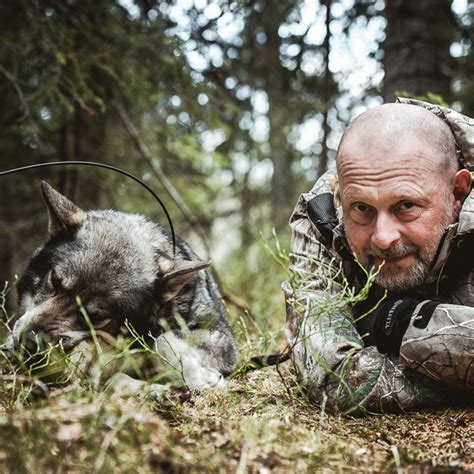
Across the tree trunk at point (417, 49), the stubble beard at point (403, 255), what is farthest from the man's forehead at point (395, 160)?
the tree trunk at point (417, 49)

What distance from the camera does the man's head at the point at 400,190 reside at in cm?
316

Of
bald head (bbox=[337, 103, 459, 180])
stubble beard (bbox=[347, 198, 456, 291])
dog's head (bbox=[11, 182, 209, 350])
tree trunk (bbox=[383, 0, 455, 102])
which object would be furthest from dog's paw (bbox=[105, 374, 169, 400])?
tree trunk (bbox=[383, 0, 455, 102])

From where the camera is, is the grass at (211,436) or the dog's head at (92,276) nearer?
the grass at (211,436)

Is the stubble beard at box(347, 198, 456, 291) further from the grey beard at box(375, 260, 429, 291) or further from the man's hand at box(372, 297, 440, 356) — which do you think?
the man's hand at box(372, 297, 440, 356)

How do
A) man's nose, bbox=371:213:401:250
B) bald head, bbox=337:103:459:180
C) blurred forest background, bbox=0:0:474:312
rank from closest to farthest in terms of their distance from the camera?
man's nose, bbox=371:213:401:250, bald head, bbox=337:103:459:180, blurred forest background, bbox=0:0:474:312

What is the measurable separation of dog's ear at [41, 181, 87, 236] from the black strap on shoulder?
1687mm

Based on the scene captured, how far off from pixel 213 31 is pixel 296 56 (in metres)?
1.30

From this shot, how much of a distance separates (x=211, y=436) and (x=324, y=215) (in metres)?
1.91

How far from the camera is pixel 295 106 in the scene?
8391 millimetres

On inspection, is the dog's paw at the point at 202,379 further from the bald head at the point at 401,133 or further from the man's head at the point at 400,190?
the bald head at the point at 401,133

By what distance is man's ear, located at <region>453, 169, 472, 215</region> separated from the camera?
3.36 metres

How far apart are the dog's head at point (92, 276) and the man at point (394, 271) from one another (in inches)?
35.1

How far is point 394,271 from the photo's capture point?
10.7 feet

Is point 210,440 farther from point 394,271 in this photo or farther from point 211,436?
point 394,271
